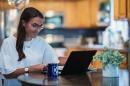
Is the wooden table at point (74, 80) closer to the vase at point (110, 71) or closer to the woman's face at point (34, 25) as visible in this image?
the vase at point (110, 71)

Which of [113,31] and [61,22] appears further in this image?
[61,22]

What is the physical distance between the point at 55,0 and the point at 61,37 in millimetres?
868

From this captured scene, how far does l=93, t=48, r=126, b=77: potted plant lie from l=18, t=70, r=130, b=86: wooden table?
0.06 metres

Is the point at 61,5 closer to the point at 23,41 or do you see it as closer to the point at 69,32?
the point at 69,32

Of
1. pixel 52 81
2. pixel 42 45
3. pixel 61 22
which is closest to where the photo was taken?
pixel 52 81

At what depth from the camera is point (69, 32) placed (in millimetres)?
8688

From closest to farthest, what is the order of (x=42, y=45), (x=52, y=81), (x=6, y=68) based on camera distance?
(x=52, y=81)
(x=6, y=68)
(x=42, y=45)

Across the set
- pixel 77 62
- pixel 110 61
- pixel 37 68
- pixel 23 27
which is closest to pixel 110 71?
Answer: pixel 110 61

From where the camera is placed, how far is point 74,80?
2.28 m

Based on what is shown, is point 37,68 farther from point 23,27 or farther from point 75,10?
point 75,10

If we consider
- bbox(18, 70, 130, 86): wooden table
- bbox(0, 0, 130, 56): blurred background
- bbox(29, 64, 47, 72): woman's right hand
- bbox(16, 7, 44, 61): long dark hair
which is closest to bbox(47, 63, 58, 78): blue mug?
bbox(18, 70, 130, 86): wooden table

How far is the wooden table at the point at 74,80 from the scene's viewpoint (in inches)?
83.0

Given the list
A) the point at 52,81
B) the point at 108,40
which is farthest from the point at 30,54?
the point at 108,40

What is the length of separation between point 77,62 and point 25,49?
1.72ft
